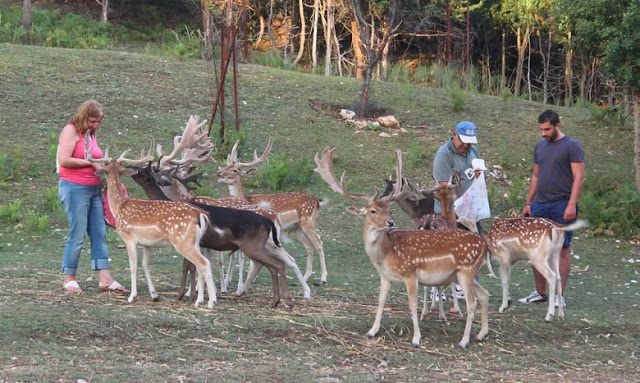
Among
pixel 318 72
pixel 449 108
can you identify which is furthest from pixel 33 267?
pixel 318 72

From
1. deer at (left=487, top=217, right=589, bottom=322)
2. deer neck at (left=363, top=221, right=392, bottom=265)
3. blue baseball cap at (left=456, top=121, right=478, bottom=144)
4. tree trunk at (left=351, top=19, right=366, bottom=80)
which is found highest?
tree trunk at (left=351, top=19, right=366, bottom=80)

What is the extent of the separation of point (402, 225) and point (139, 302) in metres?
6.51

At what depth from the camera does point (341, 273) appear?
12.2m

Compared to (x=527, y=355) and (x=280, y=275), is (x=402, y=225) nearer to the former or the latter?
(x=280, y=275)

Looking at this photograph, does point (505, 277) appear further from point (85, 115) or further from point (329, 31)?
point (329, 31)

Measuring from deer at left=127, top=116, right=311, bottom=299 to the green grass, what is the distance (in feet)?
→ 1.20

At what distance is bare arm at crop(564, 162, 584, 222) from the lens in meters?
10.1

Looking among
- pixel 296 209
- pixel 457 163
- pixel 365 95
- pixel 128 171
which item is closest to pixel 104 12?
pixel 365 95

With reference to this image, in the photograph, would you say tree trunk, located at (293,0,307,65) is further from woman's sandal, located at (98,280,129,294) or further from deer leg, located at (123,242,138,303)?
deer leg, located at (123,242,138,303)

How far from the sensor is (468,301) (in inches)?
337

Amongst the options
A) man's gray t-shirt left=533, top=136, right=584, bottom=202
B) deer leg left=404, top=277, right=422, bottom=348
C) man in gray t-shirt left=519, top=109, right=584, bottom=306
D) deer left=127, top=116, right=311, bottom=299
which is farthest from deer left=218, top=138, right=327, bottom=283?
deer leg left=404, top=277, right=422, bottom=348

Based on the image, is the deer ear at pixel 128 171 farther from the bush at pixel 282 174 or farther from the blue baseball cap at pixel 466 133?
the bush at pixel 282 174

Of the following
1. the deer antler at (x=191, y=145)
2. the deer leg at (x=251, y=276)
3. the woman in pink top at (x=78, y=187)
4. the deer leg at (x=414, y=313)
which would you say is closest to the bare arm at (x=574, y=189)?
the deer leg at (x=414, y=313)

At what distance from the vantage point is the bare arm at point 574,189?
10078 mm
